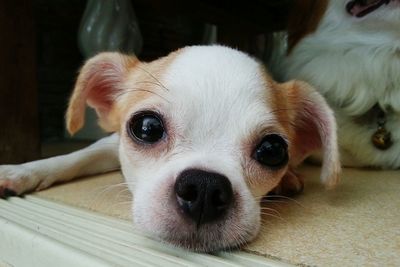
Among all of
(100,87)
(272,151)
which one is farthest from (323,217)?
(100,87)

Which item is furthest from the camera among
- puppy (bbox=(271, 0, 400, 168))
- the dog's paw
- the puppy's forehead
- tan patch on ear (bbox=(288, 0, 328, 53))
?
tan patch on ear (bbox=(288, 0, 328, 53))

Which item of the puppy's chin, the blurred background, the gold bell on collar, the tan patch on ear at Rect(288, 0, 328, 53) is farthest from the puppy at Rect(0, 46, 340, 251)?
the blurred background

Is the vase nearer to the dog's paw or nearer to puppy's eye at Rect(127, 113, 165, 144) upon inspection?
the dog's paw

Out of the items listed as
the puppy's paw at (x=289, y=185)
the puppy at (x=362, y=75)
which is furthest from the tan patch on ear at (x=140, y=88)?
the puppy at (x=362, y=75)

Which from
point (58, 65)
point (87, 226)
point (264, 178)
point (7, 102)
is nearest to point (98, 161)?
point (7, 102)

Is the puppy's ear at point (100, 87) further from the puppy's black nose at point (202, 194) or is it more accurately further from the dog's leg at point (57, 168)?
the puppy's black nose at point (202, 194)

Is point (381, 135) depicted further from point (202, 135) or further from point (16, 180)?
point (16, 180)

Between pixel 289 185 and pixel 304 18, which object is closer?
pixel 289 185
